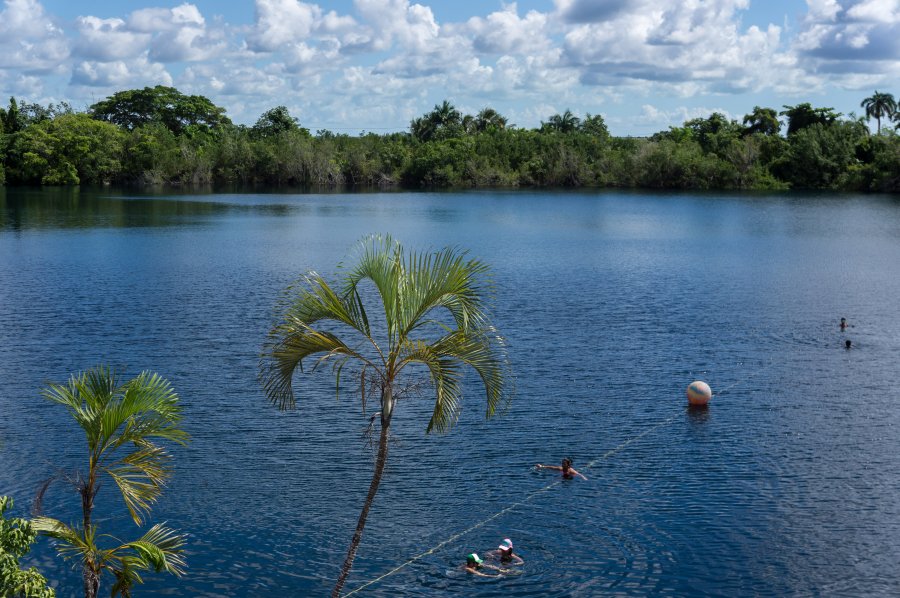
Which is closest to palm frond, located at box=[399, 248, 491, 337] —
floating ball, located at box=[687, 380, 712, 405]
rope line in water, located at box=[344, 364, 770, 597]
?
rope line in water, located at box=[344, 364, 770, 597]

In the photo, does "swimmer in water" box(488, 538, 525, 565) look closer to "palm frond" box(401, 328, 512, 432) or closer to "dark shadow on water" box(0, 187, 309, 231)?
"palm frond" box(401, 328, 512, 432)

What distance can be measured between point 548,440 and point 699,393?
7.14 m

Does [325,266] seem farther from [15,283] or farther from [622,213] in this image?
[622,213]

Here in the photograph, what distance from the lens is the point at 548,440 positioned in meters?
33.7

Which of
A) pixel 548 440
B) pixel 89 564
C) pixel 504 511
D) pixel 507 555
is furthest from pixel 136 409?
pixel 548 440

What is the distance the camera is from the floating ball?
37219 mm

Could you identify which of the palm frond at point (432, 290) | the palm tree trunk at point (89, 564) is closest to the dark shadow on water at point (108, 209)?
the palm tree trunk at point (89, 564)

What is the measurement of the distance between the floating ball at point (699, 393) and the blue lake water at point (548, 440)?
0.81 m

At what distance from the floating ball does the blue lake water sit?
0.81m

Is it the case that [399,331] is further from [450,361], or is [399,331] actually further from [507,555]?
[507,555]

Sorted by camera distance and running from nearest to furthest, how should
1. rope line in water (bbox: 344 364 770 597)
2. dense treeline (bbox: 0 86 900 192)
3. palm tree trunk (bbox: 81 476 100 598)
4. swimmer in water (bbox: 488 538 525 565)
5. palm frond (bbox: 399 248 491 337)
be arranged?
palm tree trunk (bbox: 81 476 100 598)
palm frond (bbox: 399 248 491 337)
rope line in water (bbox: 344 364 770 597)
swimmer in water (bbox: 488 538 525 565)
dense treeline (bbox: 0 86 900 192)

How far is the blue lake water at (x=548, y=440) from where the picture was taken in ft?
81.1

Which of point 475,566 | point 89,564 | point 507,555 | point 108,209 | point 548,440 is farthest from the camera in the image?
point 108,209

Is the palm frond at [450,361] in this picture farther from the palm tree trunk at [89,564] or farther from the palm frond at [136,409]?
the palm tree trunk at [89,564]
